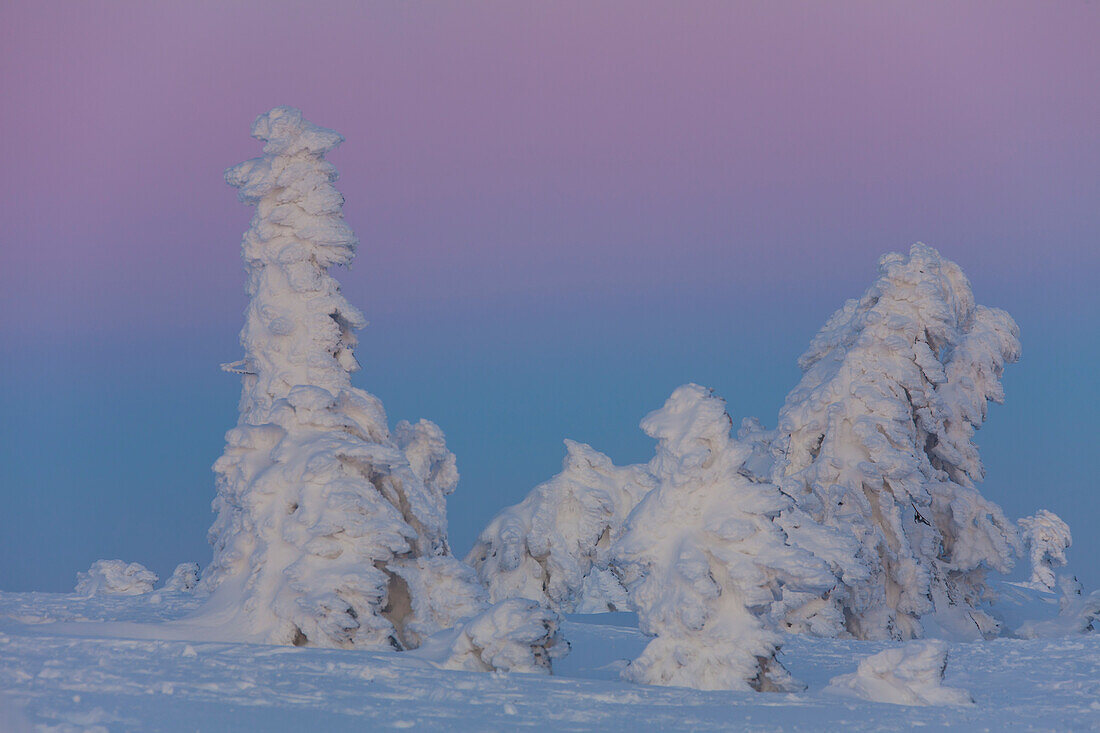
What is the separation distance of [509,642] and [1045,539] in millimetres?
31642

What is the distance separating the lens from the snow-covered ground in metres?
9.52

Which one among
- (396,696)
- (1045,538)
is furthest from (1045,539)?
(396,696)

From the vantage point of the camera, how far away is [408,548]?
619 inches

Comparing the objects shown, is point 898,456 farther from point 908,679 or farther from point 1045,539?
point 1045,539

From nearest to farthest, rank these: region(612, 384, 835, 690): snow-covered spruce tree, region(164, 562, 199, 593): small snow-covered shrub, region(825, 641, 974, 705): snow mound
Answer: region(825, 641, 974, 705): snow mound → region(612, 384, 835, 690): snow-covered spruce tree → region(164, 562, 199, 593): small snow-covered shrub

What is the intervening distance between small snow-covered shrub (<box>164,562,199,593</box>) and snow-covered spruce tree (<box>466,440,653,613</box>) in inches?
266

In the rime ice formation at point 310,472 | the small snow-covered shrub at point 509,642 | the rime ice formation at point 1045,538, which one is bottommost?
the small snow-covered shrub at point 509,642

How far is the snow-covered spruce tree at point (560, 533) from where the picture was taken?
24891 millimetres

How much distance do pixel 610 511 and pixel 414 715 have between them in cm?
1536

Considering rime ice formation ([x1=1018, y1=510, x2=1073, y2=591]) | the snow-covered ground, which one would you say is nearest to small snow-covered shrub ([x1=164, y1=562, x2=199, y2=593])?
the snow-covered ground

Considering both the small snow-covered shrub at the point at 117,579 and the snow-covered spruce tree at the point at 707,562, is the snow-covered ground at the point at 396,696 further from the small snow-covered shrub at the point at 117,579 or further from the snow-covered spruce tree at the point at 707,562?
the small snow-covered shrub at the point at 117,579

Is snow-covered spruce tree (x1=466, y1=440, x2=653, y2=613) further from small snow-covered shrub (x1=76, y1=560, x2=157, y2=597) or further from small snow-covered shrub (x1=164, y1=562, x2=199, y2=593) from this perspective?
small snow-covered shrub (x1=76, y1=560, x2=157, y2=597)

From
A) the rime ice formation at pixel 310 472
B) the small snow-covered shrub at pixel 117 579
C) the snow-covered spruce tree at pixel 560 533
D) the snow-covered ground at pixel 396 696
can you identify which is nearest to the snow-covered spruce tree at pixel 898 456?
the snow-covered spruce tree at pixel 560 533

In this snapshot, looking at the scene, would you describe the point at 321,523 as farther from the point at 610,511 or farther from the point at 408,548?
the point at 610,511
